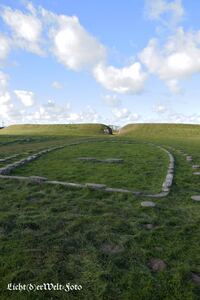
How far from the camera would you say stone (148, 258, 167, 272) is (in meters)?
4.50

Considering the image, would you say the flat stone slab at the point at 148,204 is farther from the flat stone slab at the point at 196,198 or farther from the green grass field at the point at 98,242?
the flat stone slab at the point at 196,198

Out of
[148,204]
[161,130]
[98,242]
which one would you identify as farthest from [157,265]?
[161,130]

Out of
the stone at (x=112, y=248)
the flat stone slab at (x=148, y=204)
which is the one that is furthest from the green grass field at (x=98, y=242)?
the flat stone slab at (x=148, y=204)


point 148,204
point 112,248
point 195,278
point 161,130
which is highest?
point 161,130

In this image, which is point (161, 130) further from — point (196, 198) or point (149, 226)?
point (149, 226)

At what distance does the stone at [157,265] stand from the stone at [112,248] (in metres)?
0.62

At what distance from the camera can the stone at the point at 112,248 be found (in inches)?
198

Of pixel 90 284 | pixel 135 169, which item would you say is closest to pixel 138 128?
pixel 135 169

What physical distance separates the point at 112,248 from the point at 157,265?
0.92 m

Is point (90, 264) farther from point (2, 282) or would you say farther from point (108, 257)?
point (2, 282)

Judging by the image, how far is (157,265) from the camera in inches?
181

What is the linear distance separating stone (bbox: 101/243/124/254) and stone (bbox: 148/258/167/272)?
622mm

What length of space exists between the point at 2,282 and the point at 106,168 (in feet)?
30.0

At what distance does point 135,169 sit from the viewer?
1298 centimetres
